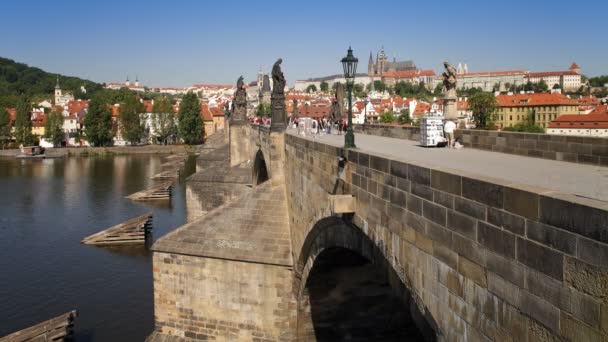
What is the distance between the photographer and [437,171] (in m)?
5.00

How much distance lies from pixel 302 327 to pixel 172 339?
3.28 m

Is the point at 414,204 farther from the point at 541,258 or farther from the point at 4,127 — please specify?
the point at 4,127

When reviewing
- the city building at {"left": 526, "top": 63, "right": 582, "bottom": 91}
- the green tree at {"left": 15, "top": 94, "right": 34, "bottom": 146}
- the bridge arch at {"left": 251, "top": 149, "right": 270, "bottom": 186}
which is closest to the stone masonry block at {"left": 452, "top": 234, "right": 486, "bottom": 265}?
the bridge arch at {"left": 251, "top": 149, "right": 270, "bottom": 186}

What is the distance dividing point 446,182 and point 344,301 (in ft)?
29.3

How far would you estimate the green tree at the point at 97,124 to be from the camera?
259 feet

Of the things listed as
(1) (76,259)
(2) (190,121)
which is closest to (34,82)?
(2) (190,121)

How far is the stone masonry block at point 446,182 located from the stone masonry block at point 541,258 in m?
0.87

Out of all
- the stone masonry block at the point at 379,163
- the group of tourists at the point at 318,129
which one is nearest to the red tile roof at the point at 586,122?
the group of tourists at the point at 318,129

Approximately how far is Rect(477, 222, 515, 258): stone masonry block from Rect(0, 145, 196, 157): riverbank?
75398mm

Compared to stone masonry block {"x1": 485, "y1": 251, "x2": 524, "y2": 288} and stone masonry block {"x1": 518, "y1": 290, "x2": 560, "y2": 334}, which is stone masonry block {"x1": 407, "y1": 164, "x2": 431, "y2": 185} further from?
stone masonry block {"x1": 518, "y1": 290, "x2": 560, "y2": 334}

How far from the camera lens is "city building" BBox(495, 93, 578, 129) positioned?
61625mm

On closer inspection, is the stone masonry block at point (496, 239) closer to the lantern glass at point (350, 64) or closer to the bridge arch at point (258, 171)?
the lantern glass at point (350, 64)

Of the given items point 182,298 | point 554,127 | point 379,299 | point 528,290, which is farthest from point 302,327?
point 554,127

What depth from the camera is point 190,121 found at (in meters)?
85.1
